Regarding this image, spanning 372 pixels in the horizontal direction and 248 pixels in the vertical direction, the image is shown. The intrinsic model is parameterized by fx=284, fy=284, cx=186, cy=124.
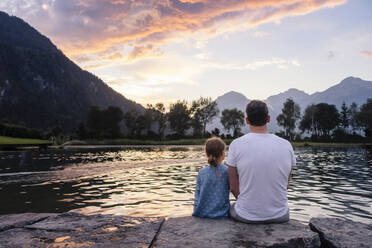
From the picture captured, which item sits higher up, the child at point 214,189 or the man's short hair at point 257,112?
the man's short hair at point 257,112

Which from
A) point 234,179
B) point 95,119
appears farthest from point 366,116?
point 234,179

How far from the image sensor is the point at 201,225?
14.1ft

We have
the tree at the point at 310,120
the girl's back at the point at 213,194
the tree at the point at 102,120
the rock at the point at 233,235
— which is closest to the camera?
the rock at the point at 233,235

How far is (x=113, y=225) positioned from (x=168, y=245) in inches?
49.6

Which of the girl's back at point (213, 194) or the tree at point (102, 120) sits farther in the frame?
the tree at point (102, 120)

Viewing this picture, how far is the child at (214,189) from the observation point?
469 cm

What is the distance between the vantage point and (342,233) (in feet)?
13.7

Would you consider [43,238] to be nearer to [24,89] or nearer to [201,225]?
[201,225]

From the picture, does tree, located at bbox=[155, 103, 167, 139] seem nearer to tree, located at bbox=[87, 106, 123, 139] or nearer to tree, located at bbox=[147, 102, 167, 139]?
tree, located at bbox=[147, 102, 167, 139]

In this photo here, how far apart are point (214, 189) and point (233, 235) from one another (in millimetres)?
1037

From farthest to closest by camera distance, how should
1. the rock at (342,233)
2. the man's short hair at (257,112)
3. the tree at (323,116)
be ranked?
the tree at (323,116), the man's short hair at (257,112), the rock at (342,233)

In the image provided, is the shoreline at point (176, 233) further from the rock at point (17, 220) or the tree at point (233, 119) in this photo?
the tree at point (233, 119)

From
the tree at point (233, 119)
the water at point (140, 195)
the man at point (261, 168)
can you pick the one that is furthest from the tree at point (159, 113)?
the man at point (261, 168)

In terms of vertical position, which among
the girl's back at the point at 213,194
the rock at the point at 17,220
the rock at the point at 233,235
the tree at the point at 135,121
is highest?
the tree at the point at 135,121
